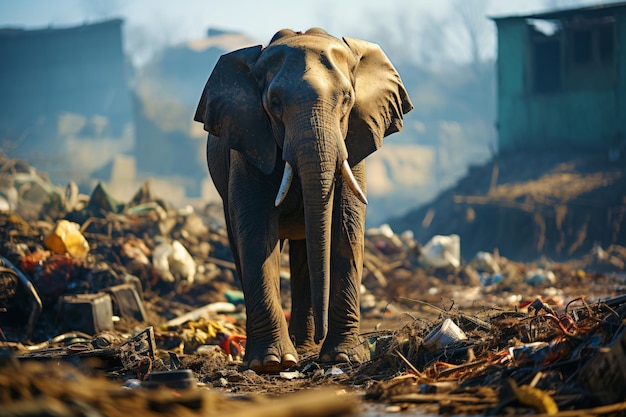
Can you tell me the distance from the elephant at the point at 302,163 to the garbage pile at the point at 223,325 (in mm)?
291

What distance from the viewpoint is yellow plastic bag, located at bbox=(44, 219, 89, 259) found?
12461 mm

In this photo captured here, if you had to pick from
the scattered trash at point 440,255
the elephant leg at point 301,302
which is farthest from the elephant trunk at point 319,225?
the scattered trash at point 440,255

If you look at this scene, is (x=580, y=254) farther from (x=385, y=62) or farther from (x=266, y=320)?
(x=266, y=320)

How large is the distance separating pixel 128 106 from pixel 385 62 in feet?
95.5

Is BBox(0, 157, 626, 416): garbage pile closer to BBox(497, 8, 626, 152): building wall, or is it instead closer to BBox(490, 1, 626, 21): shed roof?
BBox(497, 8, 626, 152): building wall

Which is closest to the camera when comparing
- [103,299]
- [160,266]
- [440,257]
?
[103,299]

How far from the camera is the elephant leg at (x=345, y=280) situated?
8000 millimetres

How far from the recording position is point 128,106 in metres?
37.3

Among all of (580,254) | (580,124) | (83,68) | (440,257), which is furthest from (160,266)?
(83,68)

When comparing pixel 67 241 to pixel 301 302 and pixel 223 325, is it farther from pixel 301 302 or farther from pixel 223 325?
pixel 301 302

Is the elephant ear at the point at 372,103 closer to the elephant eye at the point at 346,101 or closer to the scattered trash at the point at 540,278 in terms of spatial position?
the elephant eye at the point at 346,101

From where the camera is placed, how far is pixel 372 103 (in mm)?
8711

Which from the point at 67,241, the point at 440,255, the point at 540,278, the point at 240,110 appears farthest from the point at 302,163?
the point at 440,255

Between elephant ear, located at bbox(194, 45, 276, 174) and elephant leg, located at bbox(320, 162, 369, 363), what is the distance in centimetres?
66
